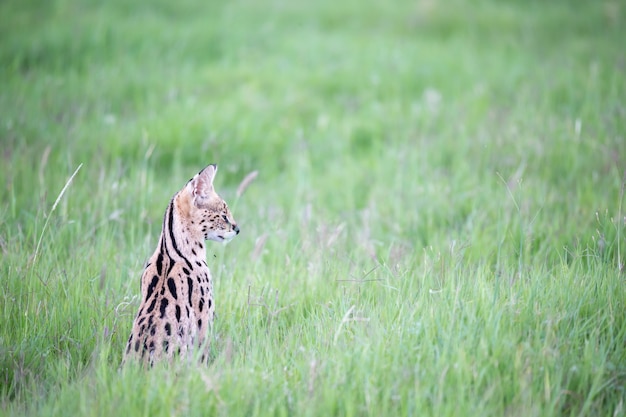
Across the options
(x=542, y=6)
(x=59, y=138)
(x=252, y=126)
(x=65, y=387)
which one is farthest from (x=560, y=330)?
(x=542, y=6)

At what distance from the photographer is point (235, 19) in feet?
40.6

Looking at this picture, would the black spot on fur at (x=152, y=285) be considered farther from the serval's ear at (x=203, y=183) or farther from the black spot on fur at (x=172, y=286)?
the serval's ear at (x=203, y=183)

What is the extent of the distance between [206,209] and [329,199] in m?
2.98

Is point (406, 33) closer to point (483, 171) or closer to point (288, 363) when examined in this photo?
point (483, 171)

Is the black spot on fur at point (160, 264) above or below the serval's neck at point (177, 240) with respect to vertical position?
below

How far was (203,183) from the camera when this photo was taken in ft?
13.6

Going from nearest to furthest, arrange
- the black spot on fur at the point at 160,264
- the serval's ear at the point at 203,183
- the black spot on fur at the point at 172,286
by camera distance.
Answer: the black spot on fur at the point at 172,286 → the black spot on fur at the point at 160,264 → the serval's ear at the point at 203,183

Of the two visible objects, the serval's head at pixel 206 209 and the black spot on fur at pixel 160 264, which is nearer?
the black spot on fur at pixel 160 264

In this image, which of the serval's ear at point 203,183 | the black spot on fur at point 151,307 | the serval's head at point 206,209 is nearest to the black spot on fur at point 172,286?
the black spot on fur at point 151,307

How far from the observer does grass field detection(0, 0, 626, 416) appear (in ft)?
11.6

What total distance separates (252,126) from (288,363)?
495cm

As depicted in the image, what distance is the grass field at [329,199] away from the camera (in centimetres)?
354

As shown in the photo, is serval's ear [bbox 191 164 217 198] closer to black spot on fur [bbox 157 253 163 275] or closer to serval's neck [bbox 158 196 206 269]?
serval's neck [bbox 158 196 206 269]

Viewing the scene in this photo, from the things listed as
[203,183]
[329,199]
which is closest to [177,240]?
[203,183]
